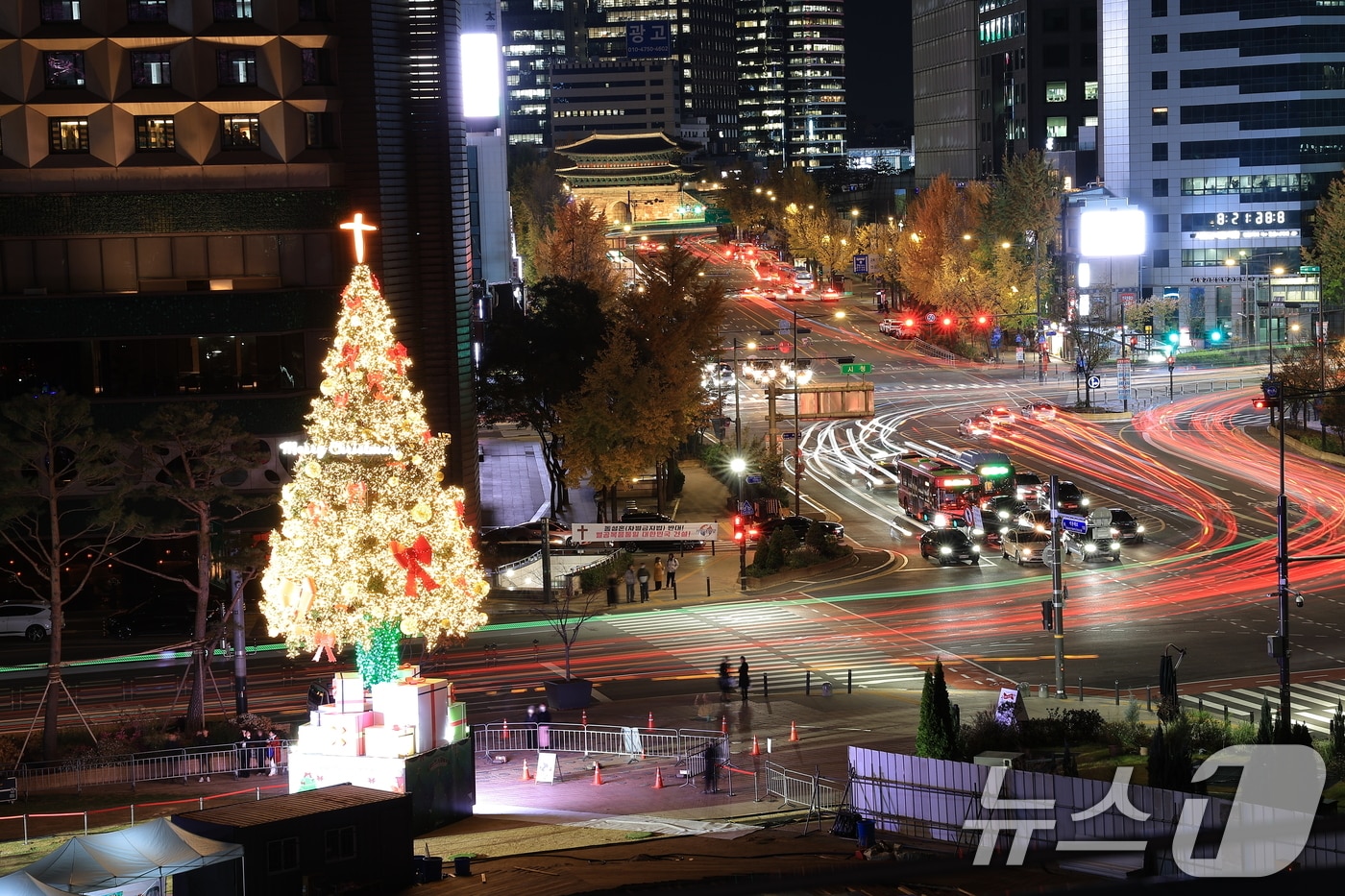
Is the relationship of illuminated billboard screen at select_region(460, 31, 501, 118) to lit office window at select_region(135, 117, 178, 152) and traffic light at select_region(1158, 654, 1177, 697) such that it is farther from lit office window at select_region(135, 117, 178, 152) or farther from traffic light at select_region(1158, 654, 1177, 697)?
traffic light at select_region(1158, 654, 1177, 697)

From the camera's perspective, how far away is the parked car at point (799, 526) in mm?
66312

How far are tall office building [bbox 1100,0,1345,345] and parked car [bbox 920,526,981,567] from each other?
7398 centimetres

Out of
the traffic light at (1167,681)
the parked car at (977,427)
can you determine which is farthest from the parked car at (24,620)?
the parked car at (977,427)

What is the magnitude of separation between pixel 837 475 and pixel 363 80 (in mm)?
37233

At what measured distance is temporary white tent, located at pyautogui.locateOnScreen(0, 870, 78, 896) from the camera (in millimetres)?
22062

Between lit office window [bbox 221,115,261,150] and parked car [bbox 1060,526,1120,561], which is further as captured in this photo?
parked car [bbox 1060,526,1120,561]

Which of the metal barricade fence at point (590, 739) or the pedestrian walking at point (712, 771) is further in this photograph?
the metal barricade fence at point (590, 739)

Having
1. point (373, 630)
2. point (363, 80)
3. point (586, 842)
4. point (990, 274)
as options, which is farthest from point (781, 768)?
point (990, 274)

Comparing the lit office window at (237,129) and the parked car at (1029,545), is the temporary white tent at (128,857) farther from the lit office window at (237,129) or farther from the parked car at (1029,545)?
the parked car at (1029,545)

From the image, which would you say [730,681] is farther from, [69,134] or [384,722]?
[69,134]

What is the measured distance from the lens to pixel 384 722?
32.9m

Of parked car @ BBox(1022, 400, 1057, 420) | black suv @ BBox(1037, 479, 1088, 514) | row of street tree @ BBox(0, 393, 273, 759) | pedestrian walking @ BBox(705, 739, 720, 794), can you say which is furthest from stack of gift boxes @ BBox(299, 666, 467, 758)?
parked car @ BBox(1022, 400, 1057, 420)

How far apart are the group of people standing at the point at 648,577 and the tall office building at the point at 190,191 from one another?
1201 centimetres
